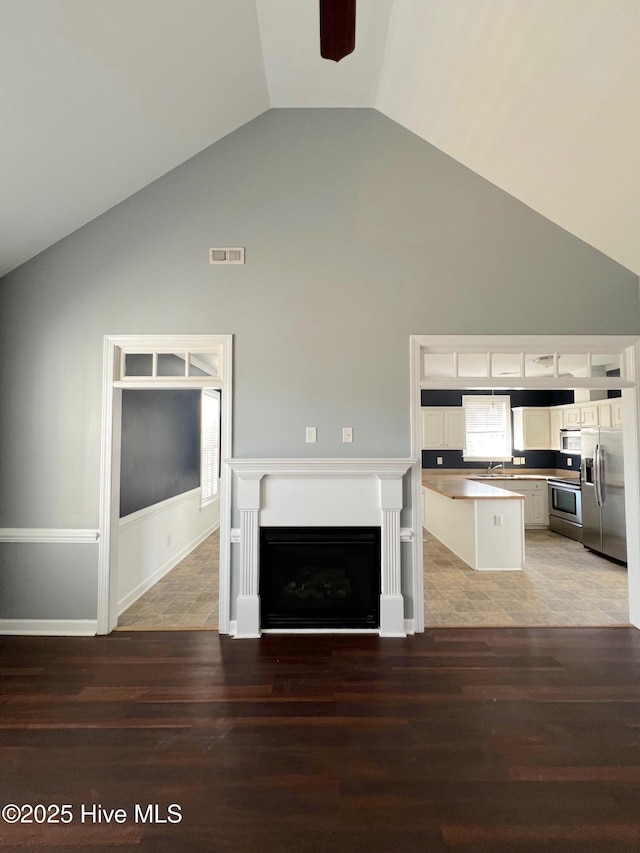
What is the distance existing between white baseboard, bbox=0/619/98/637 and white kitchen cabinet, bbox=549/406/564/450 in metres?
7.30

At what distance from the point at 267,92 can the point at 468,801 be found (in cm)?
452

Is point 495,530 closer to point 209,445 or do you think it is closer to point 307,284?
point 307,284

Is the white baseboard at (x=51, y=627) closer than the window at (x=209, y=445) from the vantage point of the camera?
Yes

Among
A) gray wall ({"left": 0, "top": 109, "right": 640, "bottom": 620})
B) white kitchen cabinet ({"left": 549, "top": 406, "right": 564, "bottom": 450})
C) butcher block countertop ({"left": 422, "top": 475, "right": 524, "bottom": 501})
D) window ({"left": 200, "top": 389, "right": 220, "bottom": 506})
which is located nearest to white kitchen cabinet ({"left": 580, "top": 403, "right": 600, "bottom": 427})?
white kitchen cabinet ({"left": 549, "top": 406, "right": 564, "bottom": 450})

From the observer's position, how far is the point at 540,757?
1829mm

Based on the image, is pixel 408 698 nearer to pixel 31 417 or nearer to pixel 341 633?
pixel 341 633

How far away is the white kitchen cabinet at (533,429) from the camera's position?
7.10 meters

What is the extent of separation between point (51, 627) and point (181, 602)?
100cm

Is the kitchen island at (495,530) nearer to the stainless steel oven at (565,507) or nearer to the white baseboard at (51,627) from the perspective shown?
the stainless steel oven at (565,507)

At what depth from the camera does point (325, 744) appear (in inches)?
74.8

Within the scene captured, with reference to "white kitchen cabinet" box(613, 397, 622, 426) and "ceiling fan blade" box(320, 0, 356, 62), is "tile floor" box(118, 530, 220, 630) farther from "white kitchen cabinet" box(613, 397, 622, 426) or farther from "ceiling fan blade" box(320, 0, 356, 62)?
"white kitchen cabinet" box(613, 397, 622, 426)

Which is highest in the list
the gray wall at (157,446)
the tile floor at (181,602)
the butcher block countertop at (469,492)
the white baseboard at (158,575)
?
the gray wall at (157,446)

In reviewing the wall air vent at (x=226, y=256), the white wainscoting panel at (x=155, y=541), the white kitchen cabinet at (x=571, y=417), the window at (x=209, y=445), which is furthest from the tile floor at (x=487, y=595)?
the wall air vent at (x=226, y=256)

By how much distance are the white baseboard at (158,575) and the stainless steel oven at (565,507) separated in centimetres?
555
